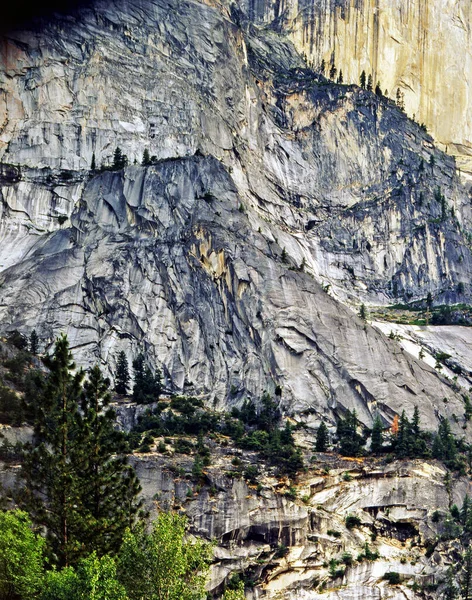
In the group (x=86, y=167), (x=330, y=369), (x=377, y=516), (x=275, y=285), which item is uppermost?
(x=86, y=167)

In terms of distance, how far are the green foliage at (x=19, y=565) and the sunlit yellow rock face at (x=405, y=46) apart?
388 feet

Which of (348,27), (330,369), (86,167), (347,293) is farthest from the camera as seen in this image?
(348,27)

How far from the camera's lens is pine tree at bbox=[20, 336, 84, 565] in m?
50.9

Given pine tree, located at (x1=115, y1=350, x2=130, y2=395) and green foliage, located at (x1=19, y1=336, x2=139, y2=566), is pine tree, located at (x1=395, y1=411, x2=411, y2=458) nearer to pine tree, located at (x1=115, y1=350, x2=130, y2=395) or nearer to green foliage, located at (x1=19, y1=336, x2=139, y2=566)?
pine tree, located at (x1=115, y1=350, x2=130, y2=395)

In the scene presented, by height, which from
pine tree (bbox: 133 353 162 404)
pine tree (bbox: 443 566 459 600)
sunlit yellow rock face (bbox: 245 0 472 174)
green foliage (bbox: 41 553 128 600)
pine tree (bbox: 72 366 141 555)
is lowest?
pine tree (bbox: 443 566 459 600)

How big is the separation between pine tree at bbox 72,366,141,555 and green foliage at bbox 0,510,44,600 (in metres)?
4.37

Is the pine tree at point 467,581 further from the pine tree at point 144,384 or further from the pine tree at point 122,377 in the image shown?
the pine tree at point 122,377

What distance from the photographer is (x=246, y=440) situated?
3652 inches

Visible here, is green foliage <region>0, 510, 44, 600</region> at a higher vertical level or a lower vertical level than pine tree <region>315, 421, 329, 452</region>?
lower

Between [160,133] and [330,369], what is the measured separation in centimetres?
3474

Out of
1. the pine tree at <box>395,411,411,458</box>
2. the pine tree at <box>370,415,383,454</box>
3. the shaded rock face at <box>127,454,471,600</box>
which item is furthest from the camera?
the pine tree at <box>370,415,383,454</box>

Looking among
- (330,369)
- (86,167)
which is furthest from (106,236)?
(330,369)

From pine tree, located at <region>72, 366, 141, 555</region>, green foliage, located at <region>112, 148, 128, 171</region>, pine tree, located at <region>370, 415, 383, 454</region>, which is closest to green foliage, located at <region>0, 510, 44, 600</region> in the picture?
pine tree, located at <region>72, 366, 141, 555</region>

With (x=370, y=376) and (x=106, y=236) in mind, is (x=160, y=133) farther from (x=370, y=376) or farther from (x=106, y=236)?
Answer: (x=370, y=376)
